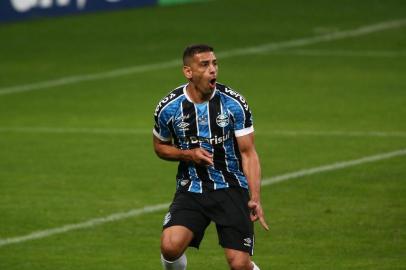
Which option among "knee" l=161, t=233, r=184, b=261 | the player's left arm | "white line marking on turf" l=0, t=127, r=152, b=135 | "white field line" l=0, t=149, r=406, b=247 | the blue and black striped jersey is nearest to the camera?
the player's left arm

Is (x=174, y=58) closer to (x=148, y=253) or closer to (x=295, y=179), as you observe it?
(x=295, y=179)

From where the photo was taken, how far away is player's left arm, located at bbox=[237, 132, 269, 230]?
1061 cm

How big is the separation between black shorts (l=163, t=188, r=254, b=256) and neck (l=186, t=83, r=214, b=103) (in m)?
0.69

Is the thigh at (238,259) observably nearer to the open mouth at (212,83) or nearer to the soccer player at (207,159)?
the soccer player at (207,159)

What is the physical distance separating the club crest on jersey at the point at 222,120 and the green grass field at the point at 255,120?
2207mm

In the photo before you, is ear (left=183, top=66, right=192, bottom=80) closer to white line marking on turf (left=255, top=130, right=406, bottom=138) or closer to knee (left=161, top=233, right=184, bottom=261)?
knee (left=161, top=233, right=184, bottom=261)

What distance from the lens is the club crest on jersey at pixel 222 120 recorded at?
10898mm

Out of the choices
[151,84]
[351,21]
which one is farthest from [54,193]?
[351,21]

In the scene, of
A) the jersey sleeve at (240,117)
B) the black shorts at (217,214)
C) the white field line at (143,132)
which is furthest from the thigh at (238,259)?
the white field line at (143,132)

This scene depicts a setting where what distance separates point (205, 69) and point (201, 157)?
641mm

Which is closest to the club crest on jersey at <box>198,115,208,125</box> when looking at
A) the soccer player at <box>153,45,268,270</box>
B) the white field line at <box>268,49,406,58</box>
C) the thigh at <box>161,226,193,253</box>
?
the soccer player at <box>153,45,268,270</box>

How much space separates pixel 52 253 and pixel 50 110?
Result: 8727 mm

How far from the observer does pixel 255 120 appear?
2059cm

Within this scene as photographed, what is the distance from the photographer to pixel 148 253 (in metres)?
13.2
